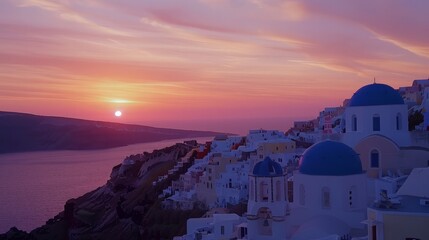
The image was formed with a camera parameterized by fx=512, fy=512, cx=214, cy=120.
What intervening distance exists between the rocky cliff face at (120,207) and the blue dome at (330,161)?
15.0 metres

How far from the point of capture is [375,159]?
1512 cm

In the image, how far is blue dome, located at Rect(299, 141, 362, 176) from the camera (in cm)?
1254

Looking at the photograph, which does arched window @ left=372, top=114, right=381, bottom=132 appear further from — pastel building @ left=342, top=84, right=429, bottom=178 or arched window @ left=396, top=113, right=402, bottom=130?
arched window @ left=396, top=113, right=402, bottom=130

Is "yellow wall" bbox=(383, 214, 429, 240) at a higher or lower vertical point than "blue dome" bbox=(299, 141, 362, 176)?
lower

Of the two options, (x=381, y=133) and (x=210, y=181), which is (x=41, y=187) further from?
(x=381, y=133)

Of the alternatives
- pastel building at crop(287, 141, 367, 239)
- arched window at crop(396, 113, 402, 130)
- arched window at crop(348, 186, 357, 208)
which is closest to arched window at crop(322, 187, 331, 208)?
pastel building at crop(287, 141, 367, 239)

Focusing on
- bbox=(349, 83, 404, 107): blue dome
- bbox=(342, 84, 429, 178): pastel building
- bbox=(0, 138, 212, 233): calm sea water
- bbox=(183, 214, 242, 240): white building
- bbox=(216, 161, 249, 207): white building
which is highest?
bbox=(349, 83, 404, 107): blue dome

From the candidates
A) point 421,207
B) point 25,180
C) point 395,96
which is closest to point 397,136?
point 395,96

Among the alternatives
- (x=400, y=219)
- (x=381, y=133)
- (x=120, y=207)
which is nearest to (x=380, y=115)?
(x=381, y=133)

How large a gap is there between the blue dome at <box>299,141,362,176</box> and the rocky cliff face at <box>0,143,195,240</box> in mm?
15002

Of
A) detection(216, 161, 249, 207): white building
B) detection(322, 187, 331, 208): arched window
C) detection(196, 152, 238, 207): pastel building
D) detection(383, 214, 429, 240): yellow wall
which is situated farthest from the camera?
detection(196, 152, 238, 207): pastel building

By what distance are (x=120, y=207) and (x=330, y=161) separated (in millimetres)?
24940

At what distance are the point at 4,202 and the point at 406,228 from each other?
51368mm

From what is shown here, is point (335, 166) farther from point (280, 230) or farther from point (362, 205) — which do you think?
point (280, 230)
